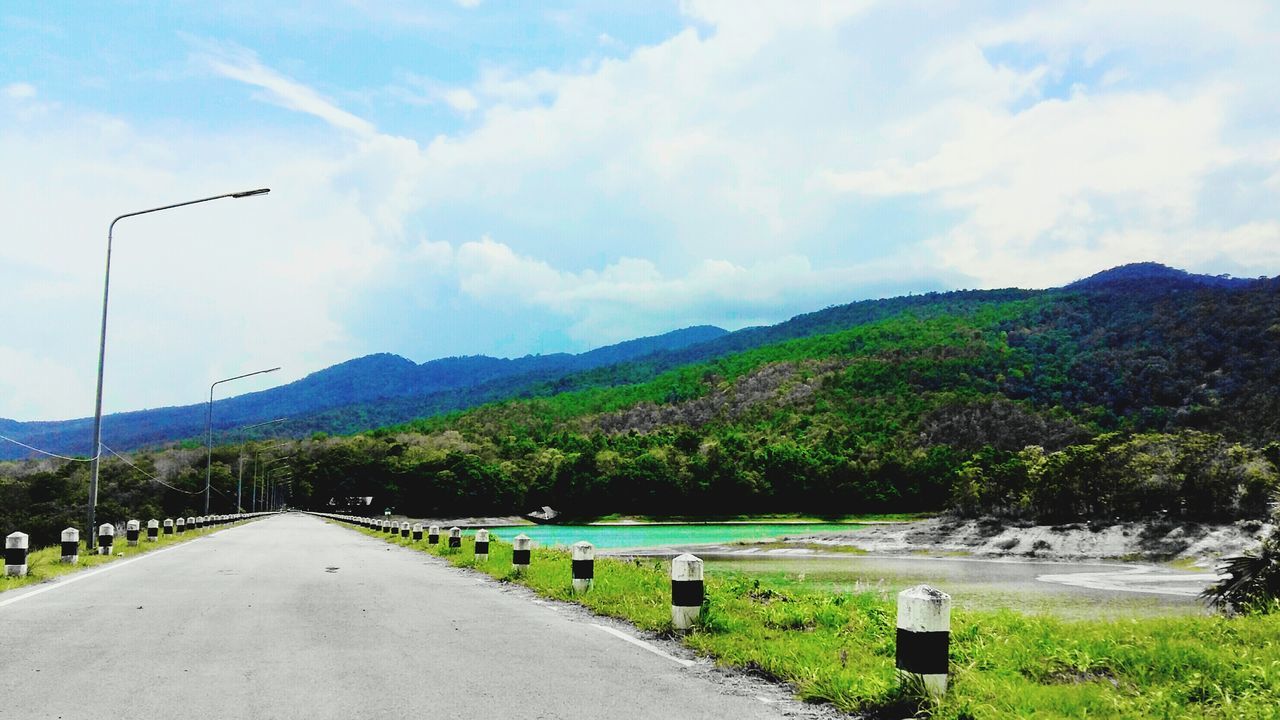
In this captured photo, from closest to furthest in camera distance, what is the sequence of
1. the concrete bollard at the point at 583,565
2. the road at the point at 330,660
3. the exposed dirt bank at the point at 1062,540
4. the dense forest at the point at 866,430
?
the road at the point at 330,660 → the concrete bollard at the point at 583,565 → the exposed dirt bank at the point at 1062,540 → the dense forest at the point at 866,430

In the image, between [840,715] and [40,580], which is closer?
[840,715]

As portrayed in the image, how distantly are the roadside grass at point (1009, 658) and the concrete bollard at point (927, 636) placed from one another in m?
0.14

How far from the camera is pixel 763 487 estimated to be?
11050cm

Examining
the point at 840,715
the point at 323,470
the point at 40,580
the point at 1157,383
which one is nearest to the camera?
the point at 840,715

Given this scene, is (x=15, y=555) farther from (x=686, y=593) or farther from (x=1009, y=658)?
(x=1009, y=658)

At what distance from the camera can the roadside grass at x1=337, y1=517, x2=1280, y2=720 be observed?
6.19 metres

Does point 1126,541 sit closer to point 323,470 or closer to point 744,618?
point 744,618

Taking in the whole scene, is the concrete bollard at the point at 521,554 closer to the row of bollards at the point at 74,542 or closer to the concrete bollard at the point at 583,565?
the concrete bollard at the point at 583,565

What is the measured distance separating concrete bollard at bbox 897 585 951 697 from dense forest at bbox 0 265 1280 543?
52.0m

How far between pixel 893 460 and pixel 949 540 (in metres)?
49.3

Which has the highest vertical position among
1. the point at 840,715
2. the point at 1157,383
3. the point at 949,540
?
the point at 1157,383

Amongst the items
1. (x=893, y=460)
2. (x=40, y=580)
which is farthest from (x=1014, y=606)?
(x=893, y=460)

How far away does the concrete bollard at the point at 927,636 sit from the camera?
6.45m

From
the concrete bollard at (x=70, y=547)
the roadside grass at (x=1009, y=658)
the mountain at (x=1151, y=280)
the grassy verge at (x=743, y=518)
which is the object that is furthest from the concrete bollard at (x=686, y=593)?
the mountain at (x=1151, y=280)
